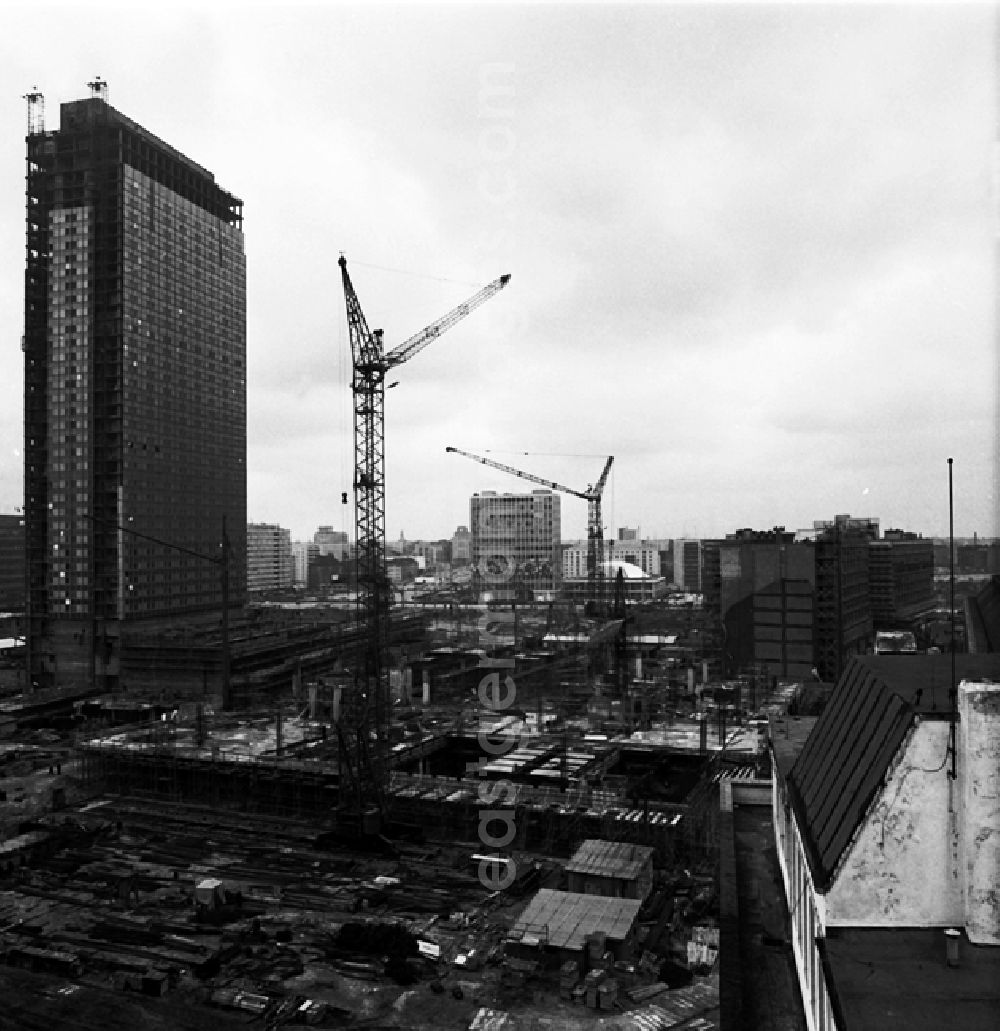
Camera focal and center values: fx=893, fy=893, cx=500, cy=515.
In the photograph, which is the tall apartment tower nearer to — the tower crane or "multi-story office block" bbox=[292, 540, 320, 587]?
the tower crane

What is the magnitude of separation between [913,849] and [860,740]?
41.2 inches

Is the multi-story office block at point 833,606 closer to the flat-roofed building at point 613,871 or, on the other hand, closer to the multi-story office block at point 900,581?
the multi-story office block at point 900,581

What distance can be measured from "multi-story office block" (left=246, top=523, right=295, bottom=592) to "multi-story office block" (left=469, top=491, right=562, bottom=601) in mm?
33511

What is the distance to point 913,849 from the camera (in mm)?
4410

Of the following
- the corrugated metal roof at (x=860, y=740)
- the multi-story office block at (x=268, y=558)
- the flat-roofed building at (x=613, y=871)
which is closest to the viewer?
the corrugated metal roof at (x=860, y=740)

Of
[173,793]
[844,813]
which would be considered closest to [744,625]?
[173,793]

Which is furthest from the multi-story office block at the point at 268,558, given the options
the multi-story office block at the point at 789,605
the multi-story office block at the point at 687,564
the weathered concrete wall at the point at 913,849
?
the weathered concrete wall at the point at 913,849

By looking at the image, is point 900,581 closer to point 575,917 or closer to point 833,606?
point 833,606

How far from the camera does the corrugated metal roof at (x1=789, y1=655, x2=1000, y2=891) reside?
455 cm

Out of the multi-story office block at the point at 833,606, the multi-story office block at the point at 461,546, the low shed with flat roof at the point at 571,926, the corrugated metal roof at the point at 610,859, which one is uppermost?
the multi-story office block at the point at 461,546

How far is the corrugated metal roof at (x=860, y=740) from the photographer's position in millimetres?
4551

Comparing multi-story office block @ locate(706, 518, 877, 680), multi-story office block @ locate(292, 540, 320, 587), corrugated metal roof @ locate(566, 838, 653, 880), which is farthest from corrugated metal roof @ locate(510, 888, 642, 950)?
multi-story office block @ locate(292, 540, 320, 587)

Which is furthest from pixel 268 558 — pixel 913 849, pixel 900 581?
pixel 913 849

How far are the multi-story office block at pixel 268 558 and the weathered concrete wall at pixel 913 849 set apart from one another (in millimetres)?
95577
